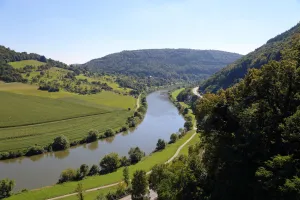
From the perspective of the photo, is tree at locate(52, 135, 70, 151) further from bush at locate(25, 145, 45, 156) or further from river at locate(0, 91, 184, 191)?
bush at locate(25, 145, 45, 156)

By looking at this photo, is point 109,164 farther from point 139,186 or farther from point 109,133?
point 109,133

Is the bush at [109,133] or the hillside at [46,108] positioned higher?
the hillside at [46,108]

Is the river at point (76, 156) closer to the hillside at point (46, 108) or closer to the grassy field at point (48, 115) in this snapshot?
the hillside at point (46, 108)

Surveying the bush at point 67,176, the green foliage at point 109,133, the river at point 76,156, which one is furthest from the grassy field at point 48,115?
the bush at point 67,176

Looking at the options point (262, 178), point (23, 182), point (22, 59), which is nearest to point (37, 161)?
point (23, 182)

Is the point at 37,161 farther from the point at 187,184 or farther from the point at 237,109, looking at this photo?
the point at 237,109
